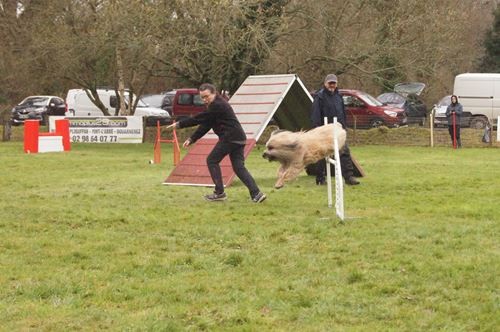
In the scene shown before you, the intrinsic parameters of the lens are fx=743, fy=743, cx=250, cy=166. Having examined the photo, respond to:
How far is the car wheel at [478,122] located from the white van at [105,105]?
1083 cm

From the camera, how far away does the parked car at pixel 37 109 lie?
3159 cm

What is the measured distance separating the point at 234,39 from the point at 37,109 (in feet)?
48.1

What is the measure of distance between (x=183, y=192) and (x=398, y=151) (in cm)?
1113

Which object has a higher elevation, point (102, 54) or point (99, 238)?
point (102, 54)

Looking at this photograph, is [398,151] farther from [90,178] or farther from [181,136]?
[90,178]

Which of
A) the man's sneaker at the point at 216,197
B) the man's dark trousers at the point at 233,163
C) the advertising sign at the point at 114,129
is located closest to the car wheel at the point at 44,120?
Answer: the advertising sign at the point at 114,129

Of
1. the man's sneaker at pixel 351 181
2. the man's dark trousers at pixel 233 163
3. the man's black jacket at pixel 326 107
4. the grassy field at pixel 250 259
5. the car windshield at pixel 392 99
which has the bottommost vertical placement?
the grassy field at pixel 250 259

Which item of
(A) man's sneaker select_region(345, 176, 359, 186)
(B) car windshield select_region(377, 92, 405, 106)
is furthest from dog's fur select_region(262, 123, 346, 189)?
(B) car windshield select_region(377, 92, 405, 106)

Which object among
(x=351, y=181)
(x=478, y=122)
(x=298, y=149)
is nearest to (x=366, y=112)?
(x=478, y=122)

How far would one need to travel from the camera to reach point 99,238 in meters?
7.25

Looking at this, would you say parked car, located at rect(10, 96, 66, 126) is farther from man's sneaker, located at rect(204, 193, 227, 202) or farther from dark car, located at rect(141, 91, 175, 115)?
man's sneaker, located at rect(204, 193, 227, 202)

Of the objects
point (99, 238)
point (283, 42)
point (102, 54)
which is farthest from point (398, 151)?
point (99, 238)

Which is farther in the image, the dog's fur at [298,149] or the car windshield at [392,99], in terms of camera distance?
the car windshield at [392,99]

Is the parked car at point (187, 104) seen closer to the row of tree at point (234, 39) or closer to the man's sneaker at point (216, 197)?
the row of tree at point (234, 39)
